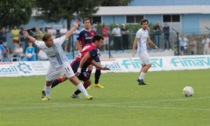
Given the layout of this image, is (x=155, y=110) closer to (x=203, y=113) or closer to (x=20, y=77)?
(x=203, y=113)

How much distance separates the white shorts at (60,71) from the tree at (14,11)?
1166 inches

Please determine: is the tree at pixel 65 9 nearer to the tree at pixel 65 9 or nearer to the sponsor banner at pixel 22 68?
the tree at pixel 65 9

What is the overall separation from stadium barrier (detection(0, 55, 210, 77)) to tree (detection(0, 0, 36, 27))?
13.0 metres

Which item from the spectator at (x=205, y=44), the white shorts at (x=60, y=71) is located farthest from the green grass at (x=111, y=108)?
the spectator at (x=205, y=44)

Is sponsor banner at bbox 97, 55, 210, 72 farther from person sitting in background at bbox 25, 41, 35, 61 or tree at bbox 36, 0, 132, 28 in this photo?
tree at bbox 36, 0, 132, 28

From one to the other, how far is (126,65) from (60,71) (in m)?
18.3

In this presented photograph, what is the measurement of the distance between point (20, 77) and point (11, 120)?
19633 millimetres

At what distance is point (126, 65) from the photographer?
37375 millimetres

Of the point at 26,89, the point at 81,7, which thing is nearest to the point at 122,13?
the point at 81,7

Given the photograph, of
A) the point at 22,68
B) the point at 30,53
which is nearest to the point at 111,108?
the point at 22,68

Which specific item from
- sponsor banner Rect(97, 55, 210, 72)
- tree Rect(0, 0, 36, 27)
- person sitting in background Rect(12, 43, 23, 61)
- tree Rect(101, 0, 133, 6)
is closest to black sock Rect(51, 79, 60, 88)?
sponsor banner Rect(97, 55, 210, 72)

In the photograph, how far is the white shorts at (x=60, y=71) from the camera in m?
19.0

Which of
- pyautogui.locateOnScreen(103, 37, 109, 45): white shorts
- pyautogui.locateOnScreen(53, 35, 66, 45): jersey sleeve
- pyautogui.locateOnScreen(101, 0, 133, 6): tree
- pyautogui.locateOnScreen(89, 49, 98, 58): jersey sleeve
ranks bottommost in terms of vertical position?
pyautogui.locateOnScreen(103, 37, 109, 45): white shorts

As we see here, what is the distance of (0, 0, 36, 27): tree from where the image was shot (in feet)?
160
